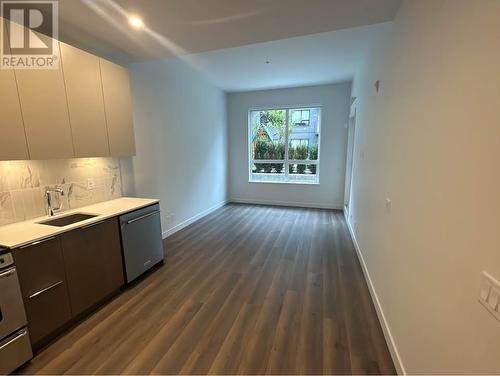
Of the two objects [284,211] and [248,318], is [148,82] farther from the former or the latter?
[284,211]

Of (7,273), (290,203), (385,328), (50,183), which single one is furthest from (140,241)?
(290,203)

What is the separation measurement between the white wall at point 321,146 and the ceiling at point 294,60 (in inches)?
14.3

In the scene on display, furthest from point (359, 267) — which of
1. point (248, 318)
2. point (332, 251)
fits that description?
point (248, 318)

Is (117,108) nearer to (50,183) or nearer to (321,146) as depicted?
(50,183)

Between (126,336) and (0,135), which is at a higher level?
(0,135)

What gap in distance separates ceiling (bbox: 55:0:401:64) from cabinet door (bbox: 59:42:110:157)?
1.06 feet

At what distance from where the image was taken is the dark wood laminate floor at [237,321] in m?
1.71

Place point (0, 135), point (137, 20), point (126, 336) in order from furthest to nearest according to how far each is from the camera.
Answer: point (137, 20), point (126, 336), point (0, 135)

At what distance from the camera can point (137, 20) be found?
2133 mm

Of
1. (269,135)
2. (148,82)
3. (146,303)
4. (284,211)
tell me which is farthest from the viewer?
(269,135)

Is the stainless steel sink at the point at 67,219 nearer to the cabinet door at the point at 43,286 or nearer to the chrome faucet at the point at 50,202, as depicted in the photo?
the chrome faucet at the point at 50,202

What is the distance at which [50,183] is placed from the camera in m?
2.35

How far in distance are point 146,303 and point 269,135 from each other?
16.0ft

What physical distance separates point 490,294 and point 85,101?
3144 millimetres
